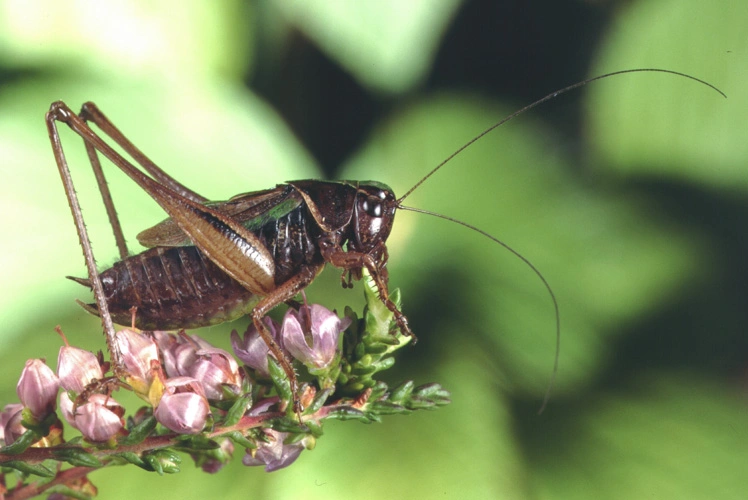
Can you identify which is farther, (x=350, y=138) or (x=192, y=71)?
(x=350, y=138)

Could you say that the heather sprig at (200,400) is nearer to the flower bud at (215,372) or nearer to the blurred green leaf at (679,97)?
the flower bud at (215,372)

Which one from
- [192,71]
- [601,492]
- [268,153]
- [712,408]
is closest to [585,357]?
[712,408]

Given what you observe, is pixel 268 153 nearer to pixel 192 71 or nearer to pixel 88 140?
pixel 192 71

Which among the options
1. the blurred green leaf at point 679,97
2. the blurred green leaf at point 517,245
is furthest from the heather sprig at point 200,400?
the blurred green leaf at point 679,97

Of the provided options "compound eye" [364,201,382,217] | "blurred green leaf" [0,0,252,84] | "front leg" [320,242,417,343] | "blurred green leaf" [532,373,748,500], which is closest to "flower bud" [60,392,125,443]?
"front leg" [320,242,417,343]

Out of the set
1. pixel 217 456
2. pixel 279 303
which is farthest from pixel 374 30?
pixel 217 456

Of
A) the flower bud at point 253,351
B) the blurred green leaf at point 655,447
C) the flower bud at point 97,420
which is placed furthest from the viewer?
the blurred green leaf at point 655,447

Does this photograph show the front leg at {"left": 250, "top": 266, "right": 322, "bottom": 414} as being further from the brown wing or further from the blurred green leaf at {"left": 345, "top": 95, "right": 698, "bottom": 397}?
the blurred green leaf at {"left": 345, "top": 95, "right": 698, "bottom": 397}
